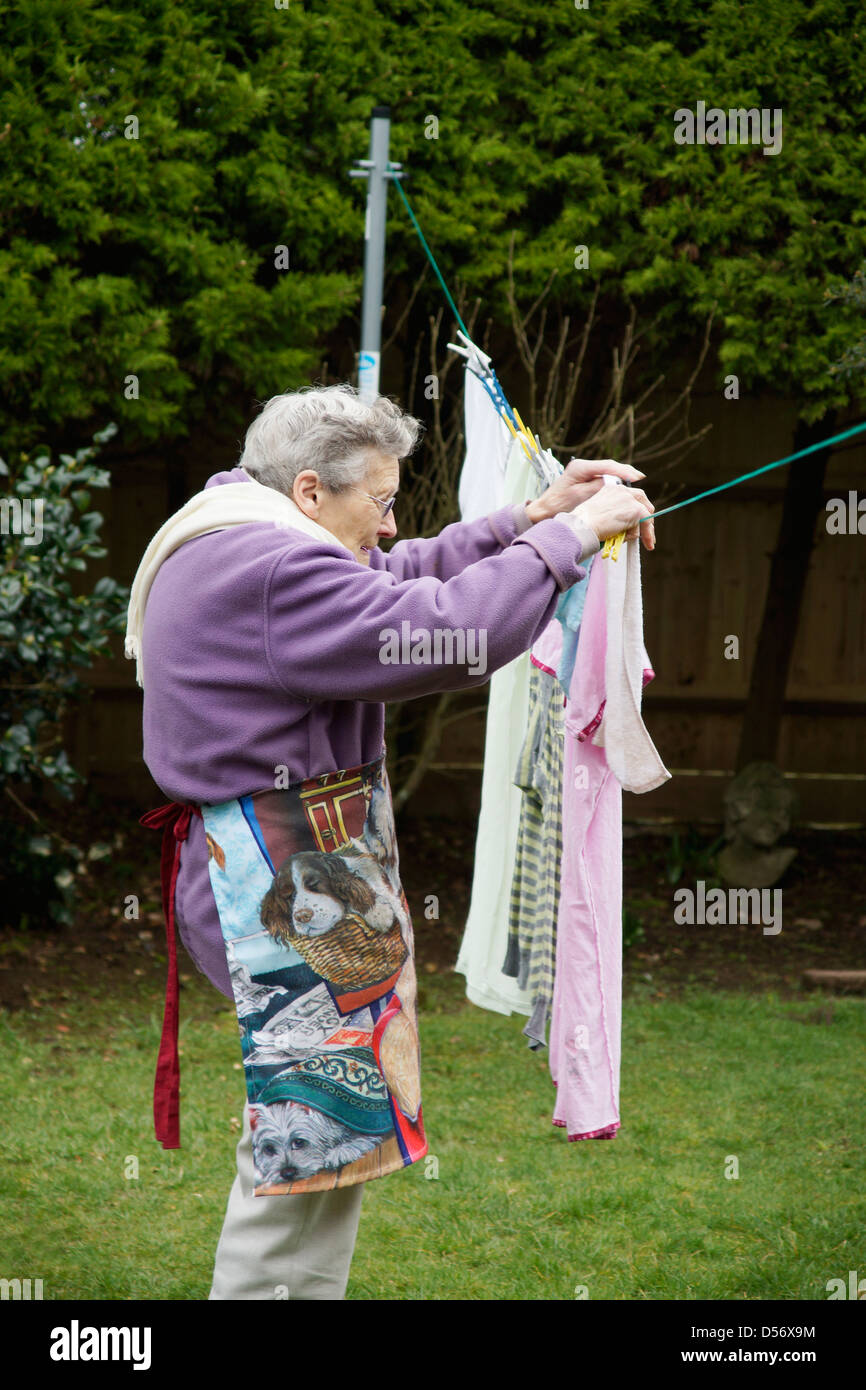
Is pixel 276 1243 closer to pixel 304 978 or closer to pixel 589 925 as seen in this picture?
pixel 304 978

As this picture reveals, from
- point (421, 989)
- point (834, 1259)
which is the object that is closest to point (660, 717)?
point (421, 989)

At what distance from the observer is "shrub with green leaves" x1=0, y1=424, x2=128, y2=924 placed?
4.79 meters

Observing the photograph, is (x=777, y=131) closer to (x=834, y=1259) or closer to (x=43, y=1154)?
(x=834, y=1259)

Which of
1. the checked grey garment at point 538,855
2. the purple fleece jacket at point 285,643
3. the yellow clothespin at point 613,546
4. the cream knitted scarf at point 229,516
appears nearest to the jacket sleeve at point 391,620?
the purple fleece jacket at point 285,643

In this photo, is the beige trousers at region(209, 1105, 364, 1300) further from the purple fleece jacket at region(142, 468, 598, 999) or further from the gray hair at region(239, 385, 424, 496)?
the gray hair at region(239, 385, 424, 496)

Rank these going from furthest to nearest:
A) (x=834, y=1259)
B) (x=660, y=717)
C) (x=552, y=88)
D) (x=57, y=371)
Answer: (x=660, y=717) → (x=552, y=88) → (x=57, y=371) → (x=834, y=1259)

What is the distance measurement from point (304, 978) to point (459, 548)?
928 millimetres

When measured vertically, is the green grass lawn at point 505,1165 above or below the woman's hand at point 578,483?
below

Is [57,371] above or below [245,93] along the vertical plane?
below

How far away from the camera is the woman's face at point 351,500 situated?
7.45ft

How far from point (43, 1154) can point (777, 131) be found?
449cm

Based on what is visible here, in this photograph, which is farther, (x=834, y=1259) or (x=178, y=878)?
(x=834, y=1259)

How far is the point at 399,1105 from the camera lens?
2266mm

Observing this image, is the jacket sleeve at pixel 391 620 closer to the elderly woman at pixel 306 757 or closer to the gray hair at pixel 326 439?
the elderly woman at pixel 306 757
